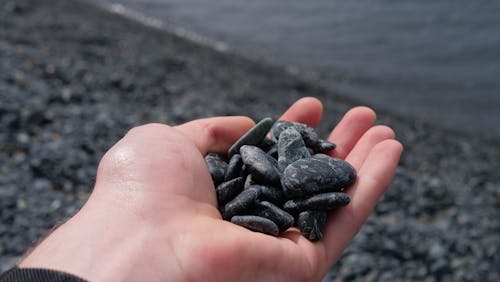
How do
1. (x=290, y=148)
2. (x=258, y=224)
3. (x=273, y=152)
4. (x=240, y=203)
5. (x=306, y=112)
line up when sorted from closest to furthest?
(x=258, y=224) < (x=240, y=203) < (x=290, y=148) < (x=273, y=152) < (x=306, y=112)

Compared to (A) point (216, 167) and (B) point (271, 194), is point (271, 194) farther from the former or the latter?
(A) point (216, 167)

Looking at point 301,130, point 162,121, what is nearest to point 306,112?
point 301,130

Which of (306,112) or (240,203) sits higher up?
(306,112)

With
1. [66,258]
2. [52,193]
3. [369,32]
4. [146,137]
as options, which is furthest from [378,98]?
[66,258]

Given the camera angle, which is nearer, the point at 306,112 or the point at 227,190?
the point at 227,190

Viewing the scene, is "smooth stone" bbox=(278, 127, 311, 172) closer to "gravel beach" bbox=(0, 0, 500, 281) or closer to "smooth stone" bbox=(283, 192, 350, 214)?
"smooth stone" bbox=(283, 192, 350, 214)

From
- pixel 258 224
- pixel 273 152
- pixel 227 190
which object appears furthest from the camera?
pixel 273 152

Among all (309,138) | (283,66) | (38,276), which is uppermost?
(309,138)

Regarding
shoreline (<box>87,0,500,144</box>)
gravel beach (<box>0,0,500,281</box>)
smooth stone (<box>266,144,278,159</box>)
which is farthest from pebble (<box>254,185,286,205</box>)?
shoreline (<box>87,0,500,144</box>)
